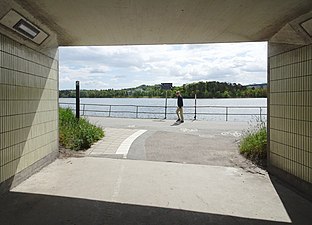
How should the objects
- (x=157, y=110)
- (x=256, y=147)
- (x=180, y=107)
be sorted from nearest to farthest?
(x=256, y=147) → (x=180, y=107) → (x=157, y=110)

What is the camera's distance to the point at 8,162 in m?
4.47

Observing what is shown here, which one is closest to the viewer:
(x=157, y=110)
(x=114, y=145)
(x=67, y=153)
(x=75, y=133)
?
(x=67, y=153)

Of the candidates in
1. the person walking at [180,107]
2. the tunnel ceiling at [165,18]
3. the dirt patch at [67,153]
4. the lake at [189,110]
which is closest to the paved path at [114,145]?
the dirt patch at [67,153]

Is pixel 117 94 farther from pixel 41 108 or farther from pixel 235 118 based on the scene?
pixel 41 108

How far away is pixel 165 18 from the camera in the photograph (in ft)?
15.8

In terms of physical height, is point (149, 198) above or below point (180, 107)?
below

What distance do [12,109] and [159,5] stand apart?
3126mm

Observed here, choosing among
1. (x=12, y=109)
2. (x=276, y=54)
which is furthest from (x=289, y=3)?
(x=12, y=109)

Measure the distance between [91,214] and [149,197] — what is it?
3.54 ft

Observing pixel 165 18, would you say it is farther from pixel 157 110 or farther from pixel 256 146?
pixel 157 110

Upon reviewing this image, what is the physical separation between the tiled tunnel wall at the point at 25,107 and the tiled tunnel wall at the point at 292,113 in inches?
203

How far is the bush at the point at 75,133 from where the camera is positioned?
8242mm

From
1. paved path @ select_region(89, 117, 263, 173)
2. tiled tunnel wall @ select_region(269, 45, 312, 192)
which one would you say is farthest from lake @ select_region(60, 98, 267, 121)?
tiled tunnel wall @ select_region(269, 45, 312, 192)

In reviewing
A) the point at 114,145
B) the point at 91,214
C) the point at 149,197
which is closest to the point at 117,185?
the point at 149,197
